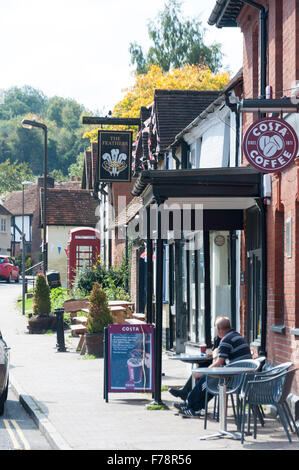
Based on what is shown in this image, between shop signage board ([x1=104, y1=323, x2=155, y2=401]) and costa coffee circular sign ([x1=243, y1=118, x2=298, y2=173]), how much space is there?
3.69 meters

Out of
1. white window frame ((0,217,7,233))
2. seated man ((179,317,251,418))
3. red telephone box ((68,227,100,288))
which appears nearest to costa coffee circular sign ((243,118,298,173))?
seated man ((179,317,251,418))

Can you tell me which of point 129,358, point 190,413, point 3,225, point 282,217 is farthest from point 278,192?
point 3,225

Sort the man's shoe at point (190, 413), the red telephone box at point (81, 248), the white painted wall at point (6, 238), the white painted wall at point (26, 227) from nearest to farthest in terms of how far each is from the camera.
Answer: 1. the man's shoe at point (190, 413)
2. the red telephone box at point (81, 248)
3. the white painted wall at point (26, 227)
4. the white painted wall at point (6, 238)

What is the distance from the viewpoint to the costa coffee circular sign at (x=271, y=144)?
11742mm

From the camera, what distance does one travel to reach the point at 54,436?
1048 cm

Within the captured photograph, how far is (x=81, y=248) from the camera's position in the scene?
43.7 m

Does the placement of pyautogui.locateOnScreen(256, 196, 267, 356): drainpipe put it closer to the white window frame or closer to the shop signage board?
the shop signage board

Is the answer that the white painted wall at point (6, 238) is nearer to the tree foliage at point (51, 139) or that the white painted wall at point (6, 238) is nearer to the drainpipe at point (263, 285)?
the tree foliage at point (51, 139)

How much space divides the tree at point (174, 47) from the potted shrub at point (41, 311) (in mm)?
29667

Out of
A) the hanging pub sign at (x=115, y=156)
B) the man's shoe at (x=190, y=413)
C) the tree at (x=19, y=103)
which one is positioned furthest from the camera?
the tree at (x=19, y=103)

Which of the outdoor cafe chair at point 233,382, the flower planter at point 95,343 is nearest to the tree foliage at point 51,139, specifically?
the flower planter at point 95,343

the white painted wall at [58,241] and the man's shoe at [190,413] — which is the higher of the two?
the white painted wall at [58,241]

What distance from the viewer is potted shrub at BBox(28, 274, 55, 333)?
98.6 feet

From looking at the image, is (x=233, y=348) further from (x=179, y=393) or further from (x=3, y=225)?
(x=3, y=225)
